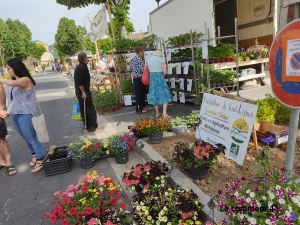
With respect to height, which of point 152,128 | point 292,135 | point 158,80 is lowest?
point 152,128

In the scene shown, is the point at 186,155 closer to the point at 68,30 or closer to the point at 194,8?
the point at 194,8

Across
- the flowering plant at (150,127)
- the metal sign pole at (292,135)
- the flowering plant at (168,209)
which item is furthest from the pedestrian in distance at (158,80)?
the metal sign pole at (292,135)

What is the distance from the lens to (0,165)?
4352 mm

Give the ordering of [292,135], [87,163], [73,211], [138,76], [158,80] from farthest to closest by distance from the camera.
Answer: [138,76]
[158,80]
[87,163]
[73,211]
[292,135]

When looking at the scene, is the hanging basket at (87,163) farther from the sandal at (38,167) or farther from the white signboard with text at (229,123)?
the white signboard with text at (229,123)

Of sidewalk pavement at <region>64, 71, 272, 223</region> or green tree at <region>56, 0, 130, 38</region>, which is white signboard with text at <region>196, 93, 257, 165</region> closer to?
sidewalk pavement at <region>64, 71, 272, 223</region>

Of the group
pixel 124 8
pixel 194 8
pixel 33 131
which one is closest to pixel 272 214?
pixel 33 131

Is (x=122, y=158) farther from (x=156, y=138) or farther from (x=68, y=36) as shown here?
(x=68, y=36)

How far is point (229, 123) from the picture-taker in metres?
3.13

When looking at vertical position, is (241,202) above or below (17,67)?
below

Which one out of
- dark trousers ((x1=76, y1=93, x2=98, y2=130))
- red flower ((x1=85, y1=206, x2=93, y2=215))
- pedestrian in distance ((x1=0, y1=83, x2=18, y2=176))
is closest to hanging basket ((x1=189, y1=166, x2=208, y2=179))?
red flower ((x1=85, y1=206, x2=93, y2=215))

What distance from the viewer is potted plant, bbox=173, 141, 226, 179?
2787 millimetres

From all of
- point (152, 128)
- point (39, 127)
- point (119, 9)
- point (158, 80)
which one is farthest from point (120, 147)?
point (119, 9)

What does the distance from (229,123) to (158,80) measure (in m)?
3.12
